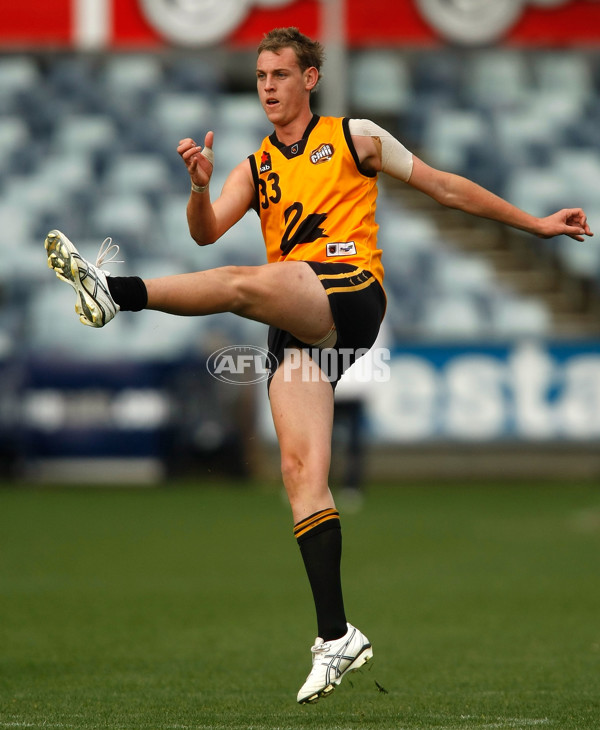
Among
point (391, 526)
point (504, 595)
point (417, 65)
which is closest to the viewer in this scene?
point (504, 595)

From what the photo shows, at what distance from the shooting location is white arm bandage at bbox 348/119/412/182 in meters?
4.69

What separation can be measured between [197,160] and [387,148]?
Answer: 73 centimetres

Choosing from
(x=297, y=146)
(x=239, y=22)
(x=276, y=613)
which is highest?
(x=239, y=22)

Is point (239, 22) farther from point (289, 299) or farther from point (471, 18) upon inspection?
Result: point (289, 299)

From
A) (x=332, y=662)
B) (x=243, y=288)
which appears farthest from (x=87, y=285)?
(x=332, y=662)

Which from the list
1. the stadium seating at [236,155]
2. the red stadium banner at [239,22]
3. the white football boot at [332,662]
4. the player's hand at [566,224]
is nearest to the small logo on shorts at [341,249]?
the player's hand at [566,224]

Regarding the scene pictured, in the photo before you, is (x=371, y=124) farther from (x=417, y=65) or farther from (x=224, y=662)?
(x=417, y=65)

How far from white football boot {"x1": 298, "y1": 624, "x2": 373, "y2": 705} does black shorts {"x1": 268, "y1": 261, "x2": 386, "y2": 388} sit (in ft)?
3.13

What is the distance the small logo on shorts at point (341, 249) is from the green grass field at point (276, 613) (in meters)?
1.61

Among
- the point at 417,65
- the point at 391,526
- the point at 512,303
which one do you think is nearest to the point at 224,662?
the point at 391,526

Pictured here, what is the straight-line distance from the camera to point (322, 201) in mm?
4625

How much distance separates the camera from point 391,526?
1073cm

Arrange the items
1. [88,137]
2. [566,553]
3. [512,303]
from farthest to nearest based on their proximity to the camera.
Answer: [88,137] → [512,303] → [566,553]

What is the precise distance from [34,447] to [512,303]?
621 centimetres
